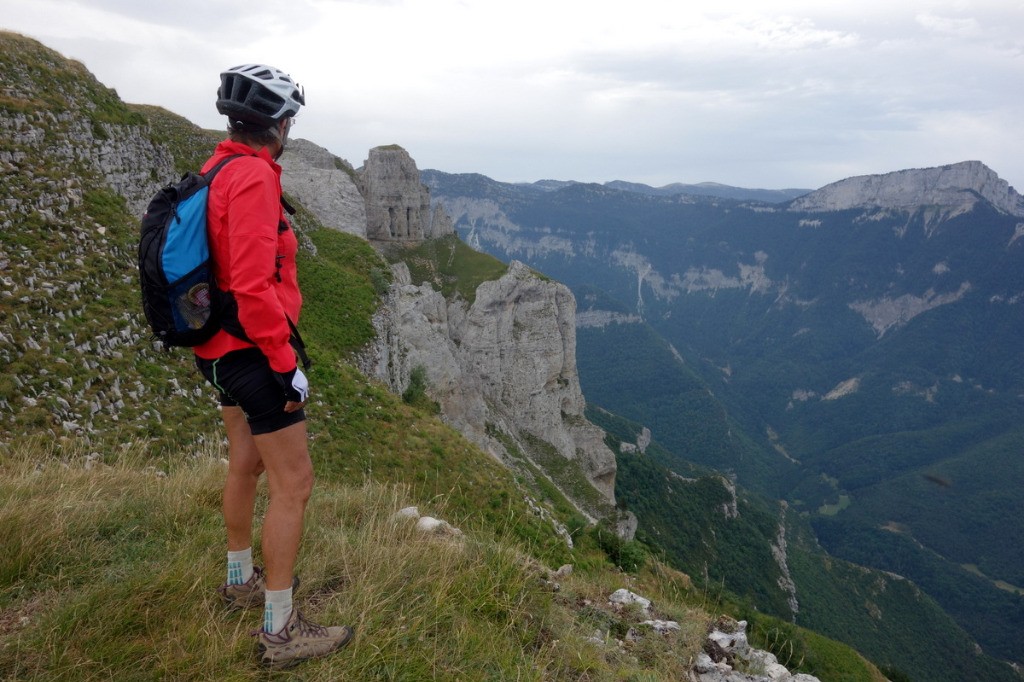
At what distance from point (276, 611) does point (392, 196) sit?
180 ft

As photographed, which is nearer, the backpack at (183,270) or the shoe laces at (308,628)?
the backpack at (183,270)

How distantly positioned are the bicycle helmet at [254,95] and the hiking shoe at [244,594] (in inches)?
115

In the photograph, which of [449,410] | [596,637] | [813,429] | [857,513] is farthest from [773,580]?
[813,429]

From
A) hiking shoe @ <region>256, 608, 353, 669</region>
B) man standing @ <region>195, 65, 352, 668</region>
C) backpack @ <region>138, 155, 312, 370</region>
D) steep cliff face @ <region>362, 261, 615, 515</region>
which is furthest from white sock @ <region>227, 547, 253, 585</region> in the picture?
steep cliff face @ <region>362, 261, 615, 515</region>

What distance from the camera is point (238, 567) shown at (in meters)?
3.70

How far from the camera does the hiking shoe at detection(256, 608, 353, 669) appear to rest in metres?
3.02

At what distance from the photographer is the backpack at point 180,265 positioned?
2980mm

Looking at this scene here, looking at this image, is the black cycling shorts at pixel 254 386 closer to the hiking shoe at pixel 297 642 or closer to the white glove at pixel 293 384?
the white glove at pixel 293 384

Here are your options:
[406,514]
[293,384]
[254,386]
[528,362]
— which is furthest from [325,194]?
[293,384]

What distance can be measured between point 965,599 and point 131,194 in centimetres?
12071

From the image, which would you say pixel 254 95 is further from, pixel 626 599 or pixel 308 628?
pixel 626 599

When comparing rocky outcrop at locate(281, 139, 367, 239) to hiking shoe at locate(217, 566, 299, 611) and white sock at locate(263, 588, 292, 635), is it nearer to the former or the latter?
hiking shoe at locate(217, 566, 299, 611)

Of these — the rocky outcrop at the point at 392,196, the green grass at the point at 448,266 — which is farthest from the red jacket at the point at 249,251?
the rocky outcrop at the point at 392,196

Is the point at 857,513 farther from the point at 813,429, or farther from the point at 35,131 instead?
the point at 35,131
